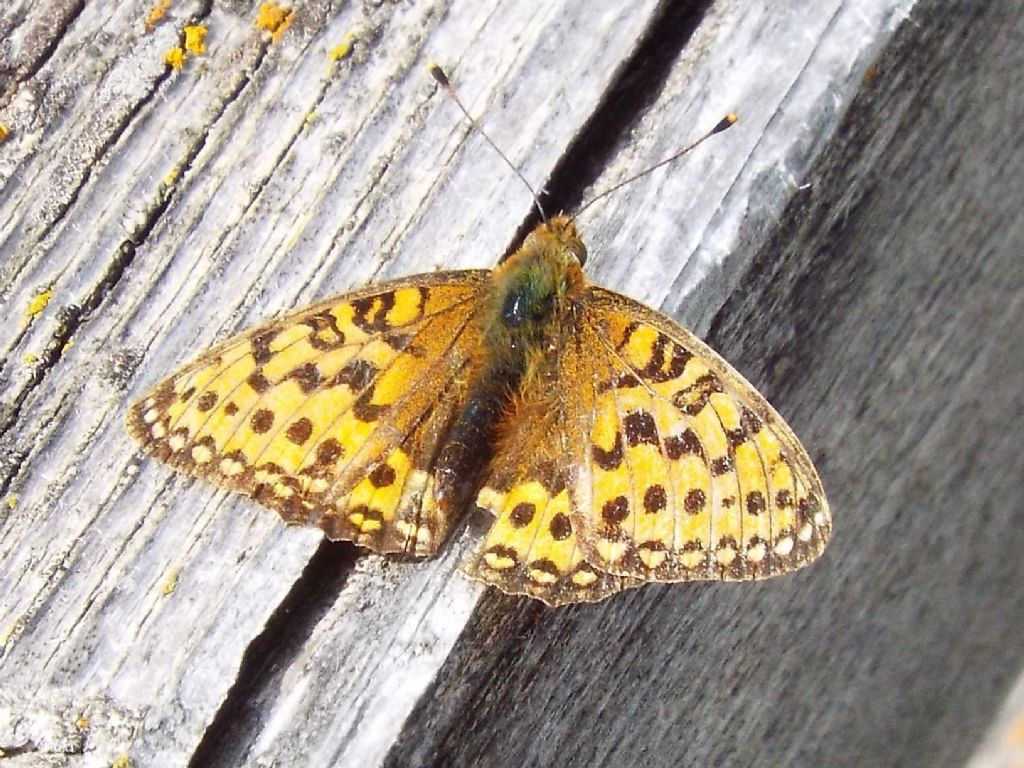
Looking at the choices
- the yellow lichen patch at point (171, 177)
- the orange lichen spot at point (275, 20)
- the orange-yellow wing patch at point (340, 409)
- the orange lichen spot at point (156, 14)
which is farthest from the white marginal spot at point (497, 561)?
the orange lichen spot at point (156, 14)

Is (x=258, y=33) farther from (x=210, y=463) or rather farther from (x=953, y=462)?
(x=953, y=462)

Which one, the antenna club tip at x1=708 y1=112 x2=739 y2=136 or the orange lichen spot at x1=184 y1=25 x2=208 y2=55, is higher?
the antenna club tip at x1=708 y1=112 x2=739 y2=136

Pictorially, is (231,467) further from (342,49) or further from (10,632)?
(342,49)

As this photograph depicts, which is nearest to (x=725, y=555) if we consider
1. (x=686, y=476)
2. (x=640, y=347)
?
(x=686, y=476)

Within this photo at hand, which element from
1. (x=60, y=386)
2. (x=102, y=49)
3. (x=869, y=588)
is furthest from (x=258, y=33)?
(x=869, y=588)

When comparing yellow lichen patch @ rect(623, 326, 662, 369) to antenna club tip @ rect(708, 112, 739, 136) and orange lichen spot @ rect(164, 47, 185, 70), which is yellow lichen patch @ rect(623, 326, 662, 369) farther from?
orange lichen spot @ rect(164, 47, 185, 70)

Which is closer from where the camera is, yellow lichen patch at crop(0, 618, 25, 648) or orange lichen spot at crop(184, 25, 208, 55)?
yellow lichen patch at crop(0, 618, 25, 648)

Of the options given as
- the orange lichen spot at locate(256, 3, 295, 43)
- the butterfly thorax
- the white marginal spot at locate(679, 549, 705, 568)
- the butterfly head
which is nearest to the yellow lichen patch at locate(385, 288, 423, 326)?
the butterfly thorax
